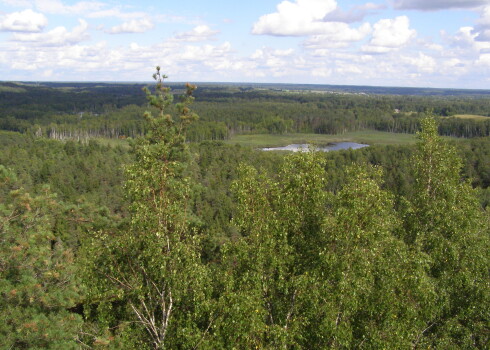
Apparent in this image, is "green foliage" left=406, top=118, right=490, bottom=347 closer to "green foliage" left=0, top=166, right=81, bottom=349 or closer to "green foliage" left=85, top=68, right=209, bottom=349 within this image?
"green foliage" left=85, top=68, right=209, bottom=349

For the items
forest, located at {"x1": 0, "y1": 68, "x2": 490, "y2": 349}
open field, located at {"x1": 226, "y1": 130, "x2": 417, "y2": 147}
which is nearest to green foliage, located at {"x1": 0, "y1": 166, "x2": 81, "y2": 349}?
forest, located at {"x1": 0, "y1": 68, "x2": 490, "y2": 349}

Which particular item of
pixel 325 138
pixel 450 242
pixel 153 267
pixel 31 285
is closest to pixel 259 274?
pixel 153 267

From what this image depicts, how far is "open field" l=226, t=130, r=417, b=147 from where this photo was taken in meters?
158

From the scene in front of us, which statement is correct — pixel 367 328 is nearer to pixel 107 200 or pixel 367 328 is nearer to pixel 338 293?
pixel 338 293

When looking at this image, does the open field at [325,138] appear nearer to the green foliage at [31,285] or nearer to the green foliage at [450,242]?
the green foliage at [450,242]

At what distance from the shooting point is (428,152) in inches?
677

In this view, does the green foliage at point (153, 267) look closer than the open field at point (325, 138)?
Yes

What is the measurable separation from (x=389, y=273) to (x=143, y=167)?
8024 millimetres

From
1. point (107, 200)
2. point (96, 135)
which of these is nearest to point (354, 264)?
point (107, 200)

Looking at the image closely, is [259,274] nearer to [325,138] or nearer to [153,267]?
[153,267]

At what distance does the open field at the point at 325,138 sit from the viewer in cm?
15762

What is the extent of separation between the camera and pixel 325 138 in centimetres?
17375

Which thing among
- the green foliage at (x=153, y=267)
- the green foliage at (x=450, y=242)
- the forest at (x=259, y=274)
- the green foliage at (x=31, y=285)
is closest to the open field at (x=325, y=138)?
the green foliage at (x=450, y=242)

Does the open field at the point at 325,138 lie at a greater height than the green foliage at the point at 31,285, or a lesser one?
lesser
